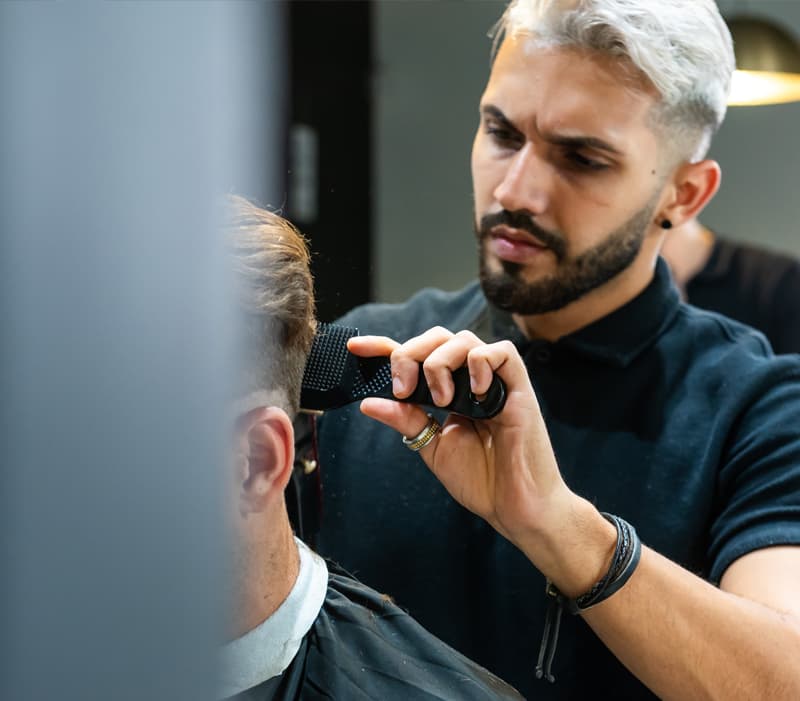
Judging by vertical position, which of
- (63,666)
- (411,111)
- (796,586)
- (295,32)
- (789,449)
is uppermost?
(295,32)

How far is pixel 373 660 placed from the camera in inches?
42.3

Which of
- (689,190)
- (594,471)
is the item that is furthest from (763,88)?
(594,471)

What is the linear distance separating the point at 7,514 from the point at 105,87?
247 mm

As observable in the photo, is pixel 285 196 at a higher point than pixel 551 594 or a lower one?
higher

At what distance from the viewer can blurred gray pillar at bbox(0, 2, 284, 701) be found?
0.61m

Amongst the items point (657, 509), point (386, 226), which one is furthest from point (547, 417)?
point (386, 226)

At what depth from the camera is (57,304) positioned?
61 centimetres

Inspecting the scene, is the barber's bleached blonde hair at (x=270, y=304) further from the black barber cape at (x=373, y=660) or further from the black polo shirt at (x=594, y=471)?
the black barber cape at (x=373, y=660)

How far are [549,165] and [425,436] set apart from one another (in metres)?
0.32

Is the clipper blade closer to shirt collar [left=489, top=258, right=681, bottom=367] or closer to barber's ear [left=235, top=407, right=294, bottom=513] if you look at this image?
barber's ear [left=235, top=407, right=294, bottom=513]

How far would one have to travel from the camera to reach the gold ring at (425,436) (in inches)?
39.8

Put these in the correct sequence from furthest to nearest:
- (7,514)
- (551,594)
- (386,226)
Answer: (386,226) < (551,594) < (7,514)

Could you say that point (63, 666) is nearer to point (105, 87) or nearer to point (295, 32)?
point (105, 87)

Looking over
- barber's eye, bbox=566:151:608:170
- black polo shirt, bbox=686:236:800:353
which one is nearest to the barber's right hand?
barber's eye, bbox=566:151:608:170
